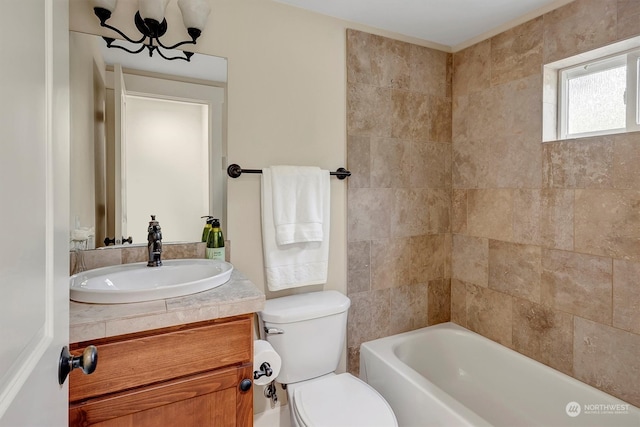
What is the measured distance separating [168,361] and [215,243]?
24.9 inches

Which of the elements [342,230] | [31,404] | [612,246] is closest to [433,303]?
[342,230]

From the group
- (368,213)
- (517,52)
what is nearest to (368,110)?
(368,213)

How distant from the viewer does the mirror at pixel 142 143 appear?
1445mm

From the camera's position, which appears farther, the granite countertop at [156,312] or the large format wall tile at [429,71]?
the large format wall tile at [429,71]

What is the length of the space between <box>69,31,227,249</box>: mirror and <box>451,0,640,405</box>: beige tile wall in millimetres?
1556

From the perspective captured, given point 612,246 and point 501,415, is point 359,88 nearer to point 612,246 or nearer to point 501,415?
point 612,246

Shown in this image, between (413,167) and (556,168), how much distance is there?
759mm

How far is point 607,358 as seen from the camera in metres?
1.59

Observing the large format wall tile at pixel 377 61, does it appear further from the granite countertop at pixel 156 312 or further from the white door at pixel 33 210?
the white door at pixel 33 210

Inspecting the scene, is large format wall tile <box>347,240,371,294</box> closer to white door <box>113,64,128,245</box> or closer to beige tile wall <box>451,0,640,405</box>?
beige tile wall <box>451,0,640,405</box>

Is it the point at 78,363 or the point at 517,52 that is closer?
the point at 78,363

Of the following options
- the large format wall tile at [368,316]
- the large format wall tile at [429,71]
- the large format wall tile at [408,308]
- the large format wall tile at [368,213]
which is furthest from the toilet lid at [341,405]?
the large format wall tile at [429,71]

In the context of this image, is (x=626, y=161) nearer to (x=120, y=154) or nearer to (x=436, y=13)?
(x=436, y=13)

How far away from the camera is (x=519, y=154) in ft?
6.37
